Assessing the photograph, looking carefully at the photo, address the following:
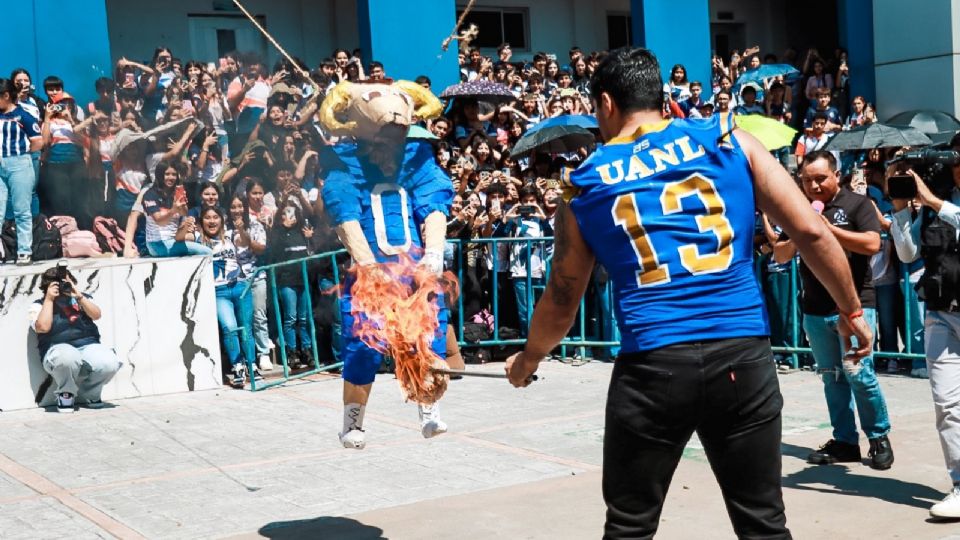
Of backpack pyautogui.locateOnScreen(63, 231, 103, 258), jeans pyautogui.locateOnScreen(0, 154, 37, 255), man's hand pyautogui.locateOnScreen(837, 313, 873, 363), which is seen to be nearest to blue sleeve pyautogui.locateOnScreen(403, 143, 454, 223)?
man's hand pyautogui.locateOnScreen(837, 313, 873, 363)

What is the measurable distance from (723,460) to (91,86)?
11.4 m

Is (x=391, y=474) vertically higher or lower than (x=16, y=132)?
lower

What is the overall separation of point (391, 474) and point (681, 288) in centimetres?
371

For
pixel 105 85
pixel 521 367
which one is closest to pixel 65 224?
pixel 105 85

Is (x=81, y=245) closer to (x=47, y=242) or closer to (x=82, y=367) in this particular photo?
(x=47, y=242)

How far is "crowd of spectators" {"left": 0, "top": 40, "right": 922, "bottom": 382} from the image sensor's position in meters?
10.6

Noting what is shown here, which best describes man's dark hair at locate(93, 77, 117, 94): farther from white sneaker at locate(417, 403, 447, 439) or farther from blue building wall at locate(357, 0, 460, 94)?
white sneaker at locate(417, 403, 447, 439)

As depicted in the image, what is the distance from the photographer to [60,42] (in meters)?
13.4

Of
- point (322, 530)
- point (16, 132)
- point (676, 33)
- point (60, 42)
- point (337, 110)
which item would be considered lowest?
point (322, 530)

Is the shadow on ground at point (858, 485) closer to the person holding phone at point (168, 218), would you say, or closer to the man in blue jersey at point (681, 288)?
the man in blue jersey at point (681, 288)

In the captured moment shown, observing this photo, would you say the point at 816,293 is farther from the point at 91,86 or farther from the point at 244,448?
the point at 91,86

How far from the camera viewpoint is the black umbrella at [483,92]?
13883 millimetres

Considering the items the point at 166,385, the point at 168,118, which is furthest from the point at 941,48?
the point at 166,385

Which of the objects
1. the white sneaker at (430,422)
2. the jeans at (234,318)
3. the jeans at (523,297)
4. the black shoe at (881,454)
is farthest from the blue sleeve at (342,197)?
the jeans at (523,297)
